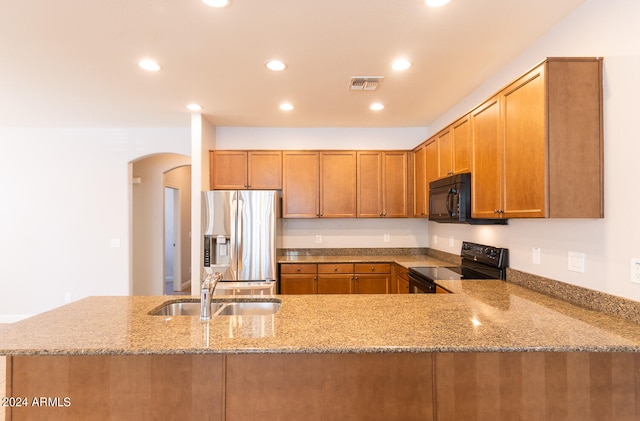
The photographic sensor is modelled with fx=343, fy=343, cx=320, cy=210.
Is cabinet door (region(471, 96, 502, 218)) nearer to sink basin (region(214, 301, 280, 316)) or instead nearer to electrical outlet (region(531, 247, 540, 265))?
electrical outlet (region(531, 247, 540, 265))

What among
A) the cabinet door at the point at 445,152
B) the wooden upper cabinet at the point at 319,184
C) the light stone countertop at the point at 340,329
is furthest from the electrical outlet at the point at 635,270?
the wooden upper cabinet at the point at 319,184

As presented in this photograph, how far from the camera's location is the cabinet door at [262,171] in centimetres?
429

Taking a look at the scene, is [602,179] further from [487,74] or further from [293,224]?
[293,224]

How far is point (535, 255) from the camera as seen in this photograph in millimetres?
2461

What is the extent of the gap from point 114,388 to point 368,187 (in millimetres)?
3430

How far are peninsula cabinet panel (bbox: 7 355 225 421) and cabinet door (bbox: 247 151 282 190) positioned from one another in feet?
9.88

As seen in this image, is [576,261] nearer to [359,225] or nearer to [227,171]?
[359,225]

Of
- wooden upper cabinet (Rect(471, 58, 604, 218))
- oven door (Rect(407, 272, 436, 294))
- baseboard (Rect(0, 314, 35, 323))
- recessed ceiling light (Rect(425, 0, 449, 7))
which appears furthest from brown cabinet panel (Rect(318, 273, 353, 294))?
baseboard (Rect(0, 314, 35, 323))

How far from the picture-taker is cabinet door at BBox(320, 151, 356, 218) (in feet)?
14.2

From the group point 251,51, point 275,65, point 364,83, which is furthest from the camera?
point 364,83

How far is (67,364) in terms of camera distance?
142 centimetres

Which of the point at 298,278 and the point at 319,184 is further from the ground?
the point at 319,184

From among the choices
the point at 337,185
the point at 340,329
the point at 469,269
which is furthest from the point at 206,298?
the point at 337,185

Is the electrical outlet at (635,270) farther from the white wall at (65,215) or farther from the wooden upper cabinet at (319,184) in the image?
the white wall at (65,215)
